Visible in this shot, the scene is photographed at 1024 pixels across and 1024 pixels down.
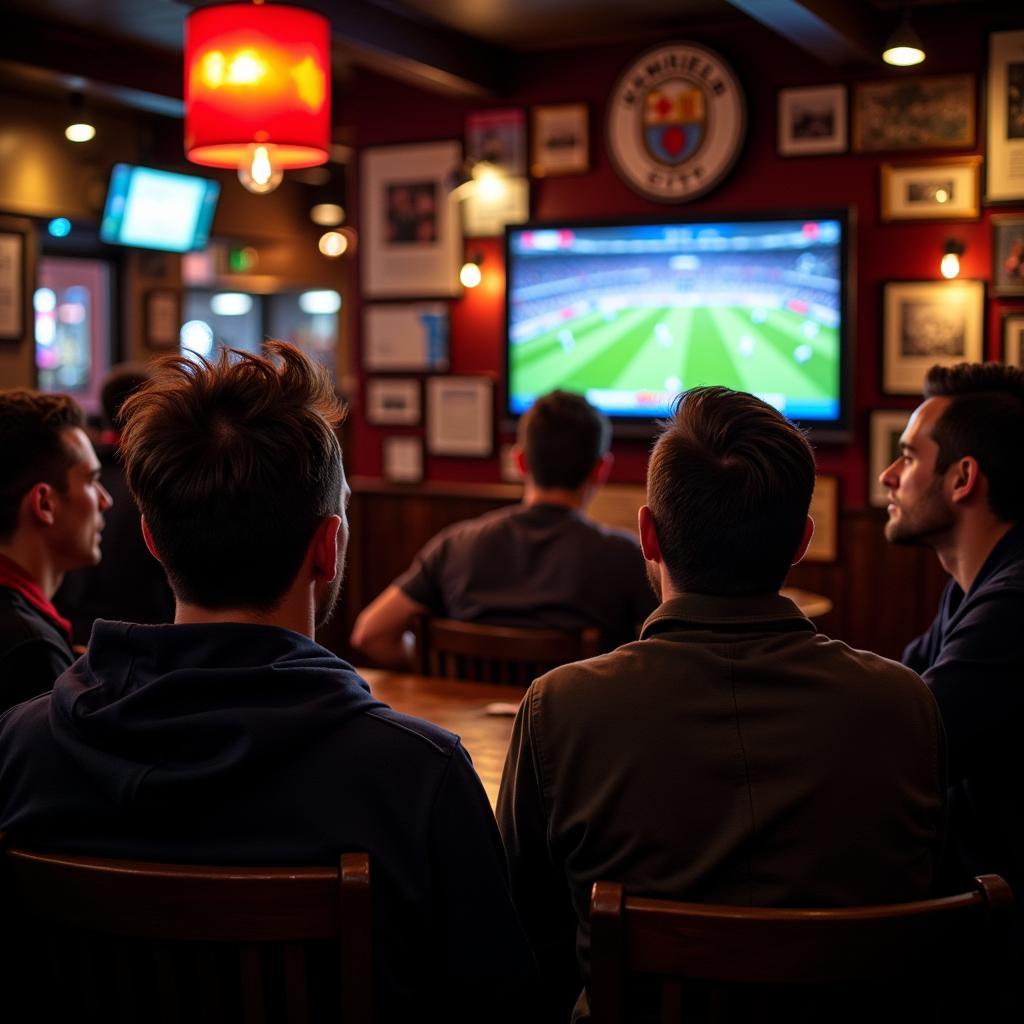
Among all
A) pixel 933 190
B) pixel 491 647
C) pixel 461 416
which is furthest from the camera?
pixel 461 416

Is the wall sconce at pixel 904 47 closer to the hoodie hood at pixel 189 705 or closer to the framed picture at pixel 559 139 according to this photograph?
the framed picture at pixel 559 139

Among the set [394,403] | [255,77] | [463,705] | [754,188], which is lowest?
[463,705]

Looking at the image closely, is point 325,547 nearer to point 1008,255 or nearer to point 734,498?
point 734,498

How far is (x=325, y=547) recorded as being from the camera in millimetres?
1401

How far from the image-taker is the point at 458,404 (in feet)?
19.0

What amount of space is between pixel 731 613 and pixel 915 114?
12.8ft

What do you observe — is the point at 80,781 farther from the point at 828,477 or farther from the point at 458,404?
the point at 458,404

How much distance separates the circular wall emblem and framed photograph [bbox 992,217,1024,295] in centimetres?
102

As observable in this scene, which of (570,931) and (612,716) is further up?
(612,716)

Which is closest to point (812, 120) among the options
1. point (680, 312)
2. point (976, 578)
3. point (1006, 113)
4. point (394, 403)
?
point (1006, 113)

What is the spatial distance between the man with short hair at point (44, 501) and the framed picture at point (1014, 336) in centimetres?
345

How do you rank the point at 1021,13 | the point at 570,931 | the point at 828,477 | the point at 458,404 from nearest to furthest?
the point at 570,931 → the point at 1021,13 → the point at 828,477 → the point at 458,404

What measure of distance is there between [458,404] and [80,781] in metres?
4.56

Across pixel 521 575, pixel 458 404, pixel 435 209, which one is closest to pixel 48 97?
pixel 435 209
